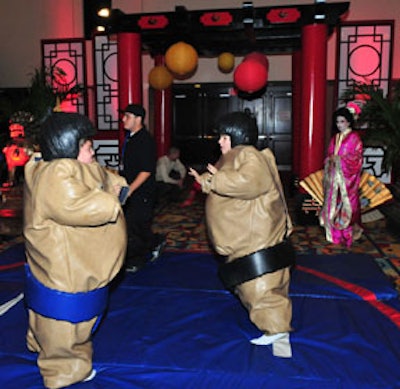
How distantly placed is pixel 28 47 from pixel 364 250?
8.55 m

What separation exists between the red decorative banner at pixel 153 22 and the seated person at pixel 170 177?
212 cm

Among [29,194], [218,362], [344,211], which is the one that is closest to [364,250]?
[344,211]

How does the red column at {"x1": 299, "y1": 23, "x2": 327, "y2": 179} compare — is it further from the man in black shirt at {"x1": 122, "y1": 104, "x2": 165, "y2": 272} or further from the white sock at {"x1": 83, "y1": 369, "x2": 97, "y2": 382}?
the white sock at {"x1": 83, "y1": 369, "x2": 97, "y2": 382}

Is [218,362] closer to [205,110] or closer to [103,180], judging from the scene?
[103,180]

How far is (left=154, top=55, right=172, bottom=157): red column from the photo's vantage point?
972 cm

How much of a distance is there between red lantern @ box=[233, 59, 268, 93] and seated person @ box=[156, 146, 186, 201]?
2.00 m

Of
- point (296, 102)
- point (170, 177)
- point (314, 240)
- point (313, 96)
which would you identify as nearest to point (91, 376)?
point (314, 240)

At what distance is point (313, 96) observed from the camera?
6.94 metres

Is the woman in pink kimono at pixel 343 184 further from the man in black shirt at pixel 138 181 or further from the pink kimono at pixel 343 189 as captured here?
the man in black shirt at pixel 138 181

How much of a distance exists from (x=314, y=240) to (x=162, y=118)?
4970mm

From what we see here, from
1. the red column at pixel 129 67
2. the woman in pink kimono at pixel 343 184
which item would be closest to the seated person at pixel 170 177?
the red column at pixel 129 67

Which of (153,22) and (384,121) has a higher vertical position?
(153,22)

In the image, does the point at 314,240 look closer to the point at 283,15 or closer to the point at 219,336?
the point at 219,336

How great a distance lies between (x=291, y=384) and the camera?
256 centimetres
